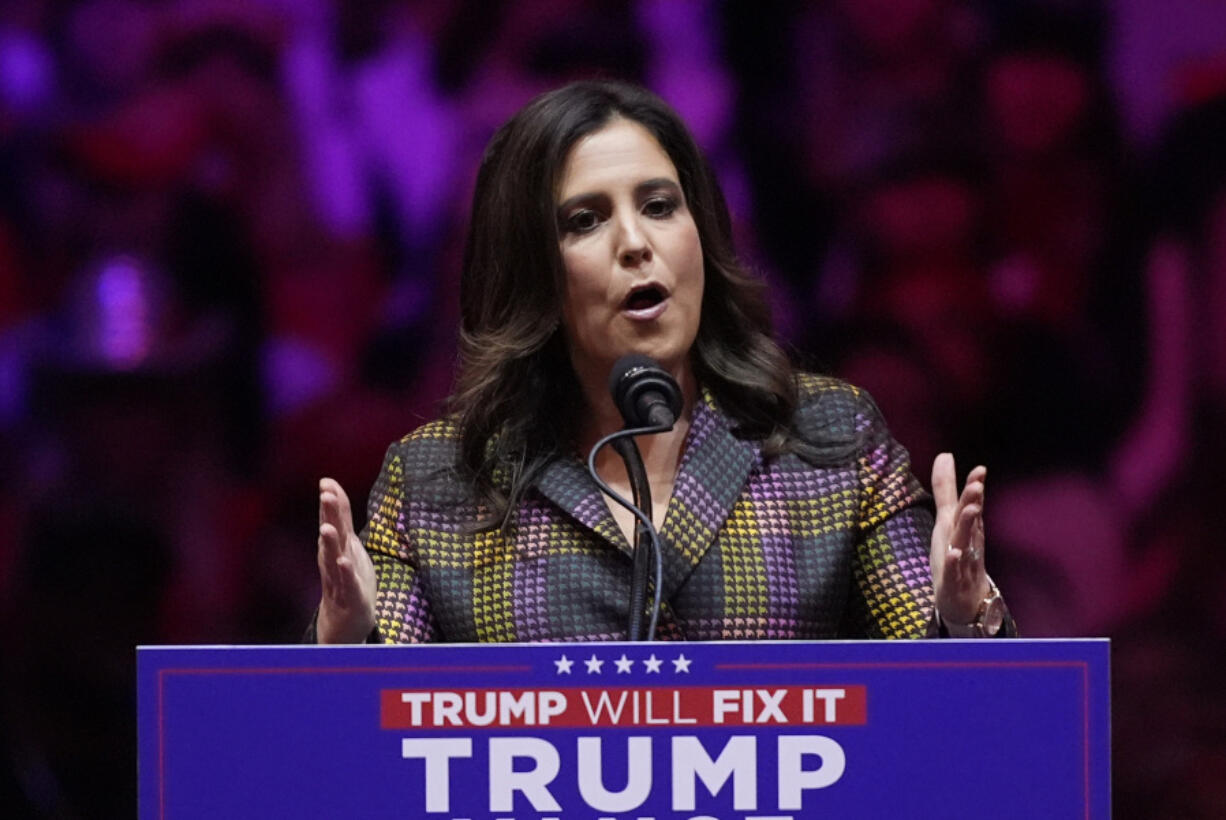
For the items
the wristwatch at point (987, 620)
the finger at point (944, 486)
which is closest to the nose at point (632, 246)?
the finger at point (944, 486)

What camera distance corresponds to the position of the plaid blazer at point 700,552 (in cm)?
156

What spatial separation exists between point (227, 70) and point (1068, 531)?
5.04ft

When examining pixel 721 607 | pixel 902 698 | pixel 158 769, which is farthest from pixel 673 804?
pixel 721 607

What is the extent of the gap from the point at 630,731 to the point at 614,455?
2.31ft

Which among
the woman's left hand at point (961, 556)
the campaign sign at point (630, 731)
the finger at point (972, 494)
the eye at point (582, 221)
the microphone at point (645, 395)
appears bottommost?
the campaign sign at point (630, 731)

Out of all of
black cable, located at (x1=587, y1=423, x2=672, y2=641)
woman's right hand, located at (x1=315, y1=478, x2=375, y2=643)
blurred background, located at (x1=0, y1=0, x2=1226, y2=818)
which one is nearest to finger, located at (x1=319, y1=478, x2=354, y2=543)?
woman's right hand, located at (x1=315, y1=478, x2=375, y2=643)

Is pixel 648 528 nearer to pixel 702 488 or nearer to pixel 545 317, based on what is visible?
pixel 702 488

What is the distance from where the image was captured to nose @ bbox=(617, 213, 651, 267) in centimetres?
161

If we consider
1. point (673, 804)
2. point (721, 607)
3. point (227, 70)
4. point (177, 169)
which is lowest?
point (673, 804)

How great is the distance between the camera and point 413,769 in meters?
1.03

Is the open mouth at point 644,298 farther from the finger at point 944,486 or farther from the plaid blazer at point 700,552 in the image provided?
the finger at point 944,486

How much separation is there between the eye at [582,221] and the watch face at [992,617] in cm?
62

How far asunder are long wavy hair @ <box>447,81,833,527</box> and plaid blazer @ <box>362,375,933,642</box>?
0.03 metres

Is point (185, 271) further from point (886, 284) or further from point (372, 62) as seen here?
point (886, 284)
